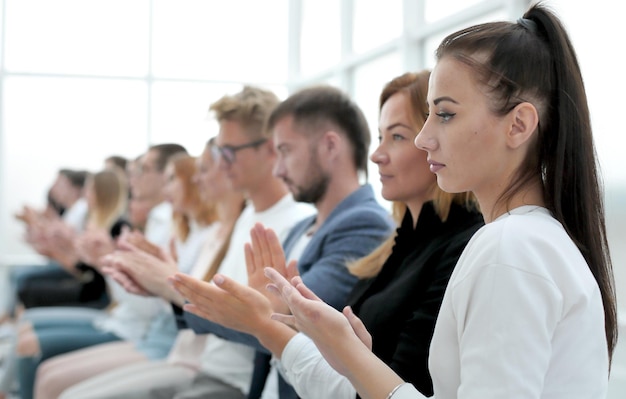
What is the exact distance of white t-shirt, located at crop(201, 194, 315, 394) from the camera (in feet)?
8.03

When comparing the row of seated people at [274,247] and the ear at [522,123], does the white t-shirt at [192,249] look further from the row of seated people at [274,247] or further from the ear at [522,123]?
the ear at [522,123]

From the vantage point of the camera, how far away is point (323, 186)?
2.30 m

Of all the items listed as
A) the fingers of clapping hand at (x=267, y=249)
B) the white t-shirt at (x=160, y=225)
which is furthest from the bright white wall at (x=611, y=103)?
the white t-shirt at (x=160, y=225)

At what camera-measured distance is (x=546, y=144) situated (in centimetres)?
108

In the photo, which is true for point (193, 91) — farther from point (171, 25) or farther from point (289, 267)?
point (289, 267)

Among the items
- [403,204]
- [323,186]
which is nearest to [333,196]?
[323,186]

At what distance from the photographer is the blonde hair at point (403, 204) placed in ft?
5.37

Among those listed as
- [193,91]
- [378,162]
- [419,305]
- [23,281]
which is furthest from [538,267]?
[193,91]

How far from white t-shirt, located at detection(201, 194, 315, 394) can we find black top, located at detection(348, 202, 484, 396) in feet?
2.52

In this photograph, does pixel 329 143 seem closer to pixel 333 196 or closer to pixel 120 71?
pixel 333 196

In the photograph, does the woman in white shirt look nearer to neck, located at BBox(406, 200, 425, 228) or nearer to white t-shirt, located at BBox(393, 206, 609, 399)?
white t-shirt, located at BBox(393, 206, 609, 399)

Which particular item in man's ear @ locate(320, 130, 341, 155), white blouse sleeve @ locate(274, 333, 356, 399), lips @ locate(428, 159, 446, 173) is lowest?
white blouse sleeve @ locate(274, 333, 356, 399)

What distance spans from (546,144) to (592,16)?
1.79 meters

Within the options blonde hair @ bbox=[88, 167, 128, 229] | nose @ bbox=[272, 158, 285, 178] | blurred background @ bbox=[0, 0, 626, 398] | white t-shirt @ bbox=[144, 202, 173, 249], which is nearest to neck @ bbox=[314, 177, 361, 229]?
nose @ bbox=[272, 158, 285, 178]
